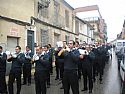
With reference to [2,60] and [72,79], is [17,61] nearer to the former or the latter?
[2,60]

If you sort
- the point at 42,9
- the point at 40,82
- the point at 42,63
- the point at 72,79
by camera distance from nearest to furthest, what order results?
the point at 72,79 < the point at 40,82 < the point at 42,63 < the point at 42,9

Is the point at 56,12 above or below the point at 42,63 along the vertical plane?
above

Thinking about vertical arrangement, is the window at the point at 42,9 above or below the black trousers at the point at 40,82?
above

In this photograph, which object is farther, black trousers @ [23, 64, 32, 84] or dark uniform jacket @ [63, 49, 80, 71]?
black trousers @ [23, 64, 32, 84]

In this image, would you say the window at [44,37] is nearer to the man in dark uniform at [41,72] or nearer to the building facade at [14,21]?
the building facade at [14,21]

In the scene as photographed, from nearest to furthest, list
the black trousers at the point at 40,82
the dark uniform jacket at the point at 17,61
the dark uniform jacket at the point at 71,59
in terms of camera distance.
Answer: the dark uniform jacket at the point at 71,59, the black trousers at the point at 40,82, the dark uniform jacket at the point at 17,61

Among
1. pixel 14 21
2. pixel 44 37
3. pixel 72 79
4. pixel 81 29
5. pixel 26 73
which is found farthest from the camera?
pixel 81 29

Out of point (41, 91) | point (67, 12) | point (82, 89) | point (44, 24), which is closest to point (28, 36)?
point (44, 24)

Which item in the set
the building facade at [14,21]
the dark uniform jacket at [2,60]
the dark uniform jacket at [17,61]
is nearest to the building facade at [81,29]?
the building facade at [14,21]

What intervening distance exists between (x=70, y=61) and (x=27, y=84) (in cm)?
533

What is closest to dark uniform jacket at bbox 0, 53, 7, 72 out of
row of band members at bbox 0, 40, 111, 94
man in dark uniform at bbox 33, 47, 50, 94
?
row of band members at bbox 0, 40, 111, 94

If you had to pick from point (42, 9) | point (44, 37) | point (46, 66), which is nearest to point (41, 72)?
point (46, 66)

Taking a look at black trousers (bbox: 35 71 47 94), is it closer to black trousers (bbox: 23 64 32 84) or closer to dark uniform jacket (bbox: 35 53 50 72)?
dark uniform jacket (bbox: 35 53 50 72)

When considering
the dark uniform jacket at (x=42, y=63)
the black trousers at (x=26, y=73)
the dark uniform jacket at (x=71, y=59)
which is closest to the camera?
the dark uniform jacket at (x=71, y=59)
